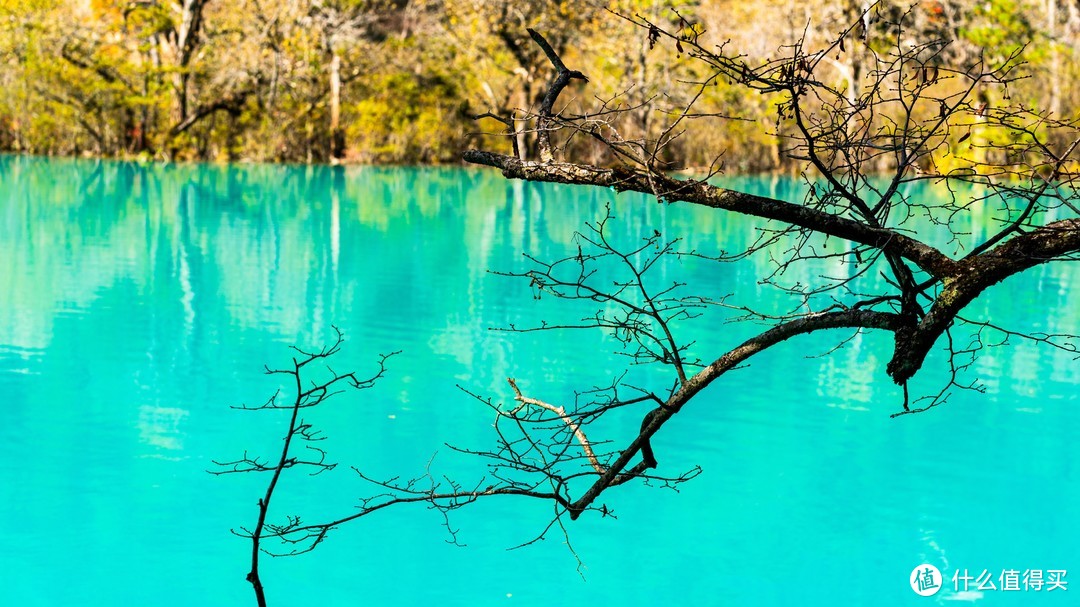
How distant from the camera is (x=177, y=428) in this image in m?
8.81

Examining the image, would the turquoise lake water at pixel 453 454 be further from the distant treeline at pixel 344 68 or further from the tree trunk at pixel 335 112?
the tree trunk at pixel 335 112

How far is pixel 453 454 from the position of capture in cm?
845

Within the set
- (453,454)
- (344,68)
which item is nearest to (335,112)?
(344,68)

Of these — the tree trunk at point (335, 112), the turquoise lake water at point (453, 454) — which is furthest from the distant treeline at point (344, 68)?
the turquoise lake water at point (453, 454)

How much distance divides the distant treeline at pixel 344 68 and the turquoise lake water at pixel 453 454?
66.3ft

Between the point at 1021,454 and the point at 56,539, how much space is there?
6.21 m

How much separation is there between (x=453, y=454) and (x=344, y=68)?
105 ft

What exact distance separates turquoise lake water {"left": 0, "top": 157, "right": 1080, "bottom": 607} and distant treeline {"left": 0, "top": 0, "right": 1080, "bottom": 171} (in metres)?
20.2

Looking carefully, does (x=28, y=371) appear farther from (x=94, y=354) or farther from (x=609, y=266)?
(x=609, y=266)

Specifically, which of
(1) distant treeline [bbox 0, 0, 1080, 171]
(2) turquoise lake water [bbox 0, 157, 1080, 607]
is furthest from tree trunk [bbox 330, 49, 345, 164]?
(2) turquoise lake water [bbox 0, 157, 1080, 607]

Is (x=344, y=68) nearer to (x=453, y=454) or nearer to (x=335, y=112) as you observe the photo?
(x=335, y=112)

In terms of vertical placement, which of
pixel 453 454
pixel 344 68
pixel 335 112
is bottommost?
pixel 453 454

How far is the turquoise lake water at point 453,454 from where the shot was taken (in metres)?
6.40

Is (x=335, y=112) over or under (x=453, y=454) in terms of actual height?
over
